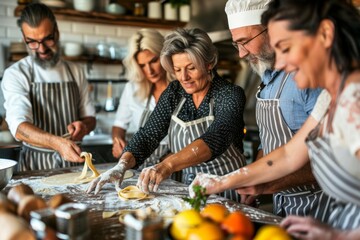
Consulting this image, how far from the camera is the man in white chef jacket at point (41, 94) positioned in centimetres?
275

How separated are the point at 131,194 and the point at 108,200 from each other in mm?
106

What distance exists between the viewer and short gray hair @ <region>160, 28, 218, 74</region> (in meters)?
2.21

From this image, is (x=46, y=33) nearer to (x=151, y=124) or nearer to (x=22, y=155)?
(x=22, y=155)

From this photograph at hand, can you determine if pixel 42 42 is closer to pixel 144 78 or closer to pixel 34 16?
pixel 34 16

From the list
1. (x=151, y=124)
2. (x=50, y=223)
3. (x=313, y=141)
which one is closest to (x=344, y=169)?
(x=313, y=141)

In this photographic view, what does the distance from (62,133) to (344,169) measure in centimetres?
235

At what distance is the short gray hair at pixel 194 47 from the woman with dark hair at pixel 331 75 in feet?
3.07

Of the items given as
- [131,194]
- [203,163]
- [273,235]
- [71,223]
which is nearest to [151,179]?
[131,194]

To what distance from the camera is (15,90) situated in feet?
9.36

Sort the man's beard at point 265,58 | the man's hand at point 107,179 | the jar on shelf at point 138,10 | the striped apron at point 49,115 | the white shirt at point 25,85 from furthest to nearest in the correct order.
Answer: the jar on shelf at point 138,10 < the striped apron at point 49,115 < the white shirt at point 25,85 < the man's beard at point 265,58 < the man's hand at point 107,179

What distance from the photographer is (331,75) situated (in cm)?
121

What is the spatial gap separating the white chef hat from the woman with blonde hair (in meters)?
1.08

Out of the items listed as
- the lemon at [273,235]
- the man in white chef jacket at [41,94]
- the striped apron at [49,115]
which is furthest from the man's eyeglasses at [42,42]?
the lemon at [273,235]

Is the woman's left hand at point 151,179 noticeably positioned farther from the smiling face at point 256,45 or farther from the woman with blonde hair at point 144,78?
the woman with blonde hair at point 144,78
